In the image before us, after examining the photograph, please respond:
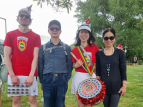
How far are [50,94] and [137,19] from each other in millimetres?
25709

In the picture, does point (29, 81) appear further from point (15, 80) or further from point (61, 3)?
point (61, 3)

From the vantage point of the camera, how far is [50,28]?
2.64 metres

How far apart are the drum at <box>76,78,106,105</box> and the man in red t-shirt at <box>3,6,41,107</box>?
2.95ft

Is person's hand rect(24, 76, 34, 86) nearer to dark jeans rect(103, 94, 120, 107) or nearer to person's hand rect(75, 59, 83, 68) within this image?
person's hand rect(75, 59, 83, 68)

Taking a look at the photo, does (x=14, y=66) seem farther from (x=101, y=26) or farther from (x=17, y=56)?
(x=101, y=26)

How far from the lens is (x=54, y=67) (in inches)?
100

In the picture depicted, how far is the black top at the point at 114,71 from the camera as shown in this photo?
2.55 metres

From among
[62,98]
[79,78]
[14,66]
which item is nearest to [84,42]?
[79,78]

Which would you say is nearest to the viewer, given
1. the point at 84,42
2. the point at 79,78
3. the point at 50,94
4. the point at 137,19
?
the point at 50,94

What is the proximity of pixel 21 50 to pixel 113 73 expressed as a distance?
1739 millimetres

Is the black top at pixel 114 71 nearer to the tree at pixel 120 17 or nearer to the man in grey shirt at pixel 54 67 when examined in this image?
the man in grey shirt at pixel 54 67

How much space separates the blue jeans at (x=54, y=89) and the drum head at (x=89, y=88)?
313 millimetres

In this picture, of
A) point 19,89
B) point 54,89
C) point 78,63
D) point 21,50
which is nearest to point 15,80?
point 19,89

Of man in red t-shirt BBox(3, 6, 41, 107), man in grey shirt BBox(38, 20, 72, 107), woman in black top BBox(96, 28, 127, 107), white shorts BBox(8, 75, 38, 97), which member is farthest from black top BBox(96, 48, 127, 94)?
white shorts BBox(8, 75, 38, 97)
